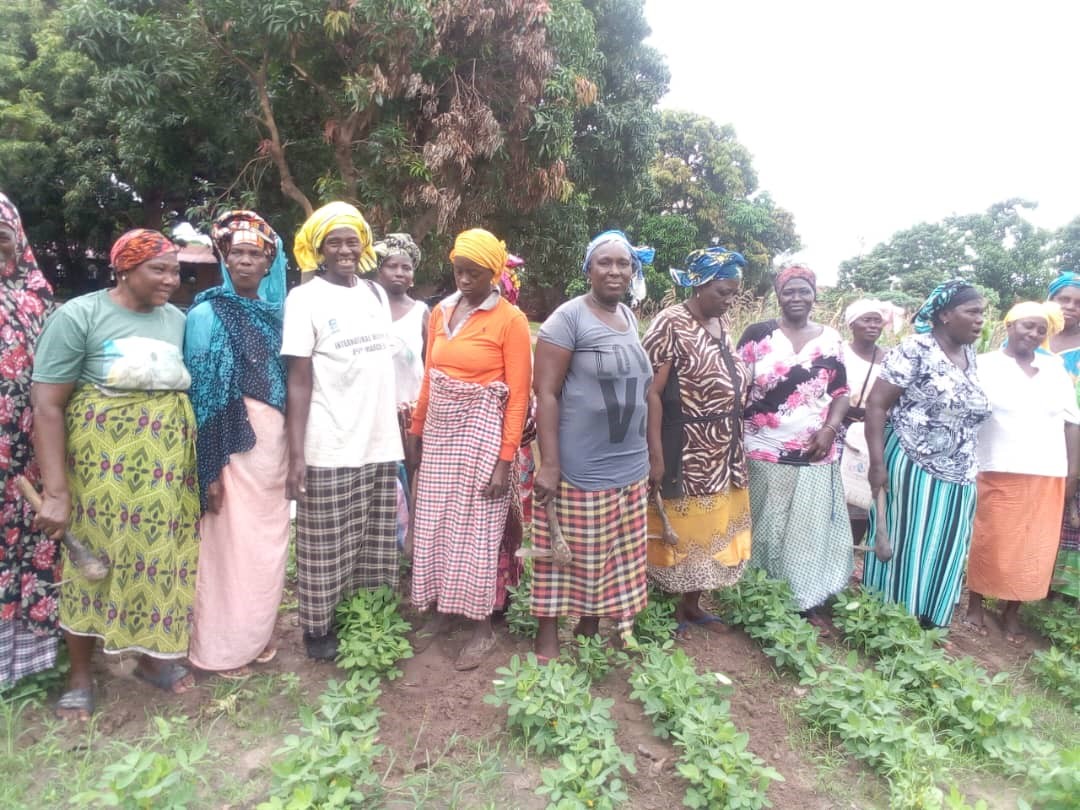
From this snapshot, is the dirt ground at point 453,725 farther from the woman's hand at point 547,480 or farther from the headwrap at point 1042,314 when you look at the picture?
the headwrap at point 1042,314

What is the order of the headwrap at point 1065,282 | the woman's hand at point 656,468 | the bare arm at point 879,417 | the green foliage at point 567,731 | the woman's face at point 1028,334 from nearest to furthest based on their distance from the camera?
the green foliage at point 567,731 < the woman's hand at point 656,468 < the bare arm at point 879,417 < the woman's face at point 1028,334 < the headwrap at point 1065,282

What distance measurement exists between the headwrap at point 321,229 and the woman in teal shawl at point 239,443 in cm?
11

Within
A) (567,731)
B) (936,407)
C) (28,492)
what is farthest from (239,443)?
(936,407)

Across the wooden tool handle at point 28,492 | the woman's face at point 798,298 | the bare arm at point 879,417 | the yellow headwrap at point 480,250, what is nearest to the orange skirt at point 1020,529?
the bare arm at point 879,417

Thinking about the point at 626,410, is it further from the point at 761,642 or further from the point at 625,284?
the point at 761,642

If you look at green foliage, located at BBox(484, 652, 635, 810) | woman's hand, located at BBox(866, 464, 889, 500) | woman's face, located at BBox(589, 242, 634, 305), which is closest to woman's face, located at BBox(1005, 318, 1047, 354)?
woman's hand, located at BBox(866, 464, 889, 500)

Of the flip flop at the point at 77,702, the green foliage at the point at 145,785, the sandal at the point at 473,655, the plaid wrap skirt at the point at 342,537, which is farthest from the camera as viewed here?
the sandal at the point at 473,655

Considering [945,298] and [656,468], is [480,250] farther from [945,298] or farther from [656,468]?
[945,298]

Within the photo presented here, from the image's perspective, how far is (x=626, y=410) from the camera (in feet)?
9.22

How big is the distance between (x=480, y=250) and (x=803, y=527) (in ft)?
6.78

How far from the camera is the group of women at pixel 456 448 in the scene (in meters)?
2.52

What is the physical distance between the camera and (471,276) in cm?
276

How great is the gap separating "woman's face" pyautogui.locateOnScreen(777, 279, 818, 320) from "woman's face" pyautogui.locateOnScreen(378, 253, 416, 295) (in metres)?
2.03

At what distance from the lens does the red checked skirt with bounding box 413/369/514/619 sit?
288 centimetres
